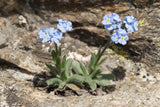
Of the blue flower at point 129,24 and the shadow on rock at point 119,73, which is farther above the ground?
the blue flower at point 129,24

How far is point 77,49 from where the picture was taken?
17.3 feet

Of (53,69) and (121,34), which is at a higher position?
(121,34)

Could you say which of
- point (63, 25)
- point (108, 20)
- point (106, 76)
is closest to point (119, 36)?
point (108, 20)

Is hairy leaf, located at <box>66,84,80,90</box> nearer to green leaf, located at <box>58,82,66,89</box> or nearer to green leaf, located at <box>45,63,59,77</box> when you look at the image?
green leaf, located at <box>58,82,66,89</box>

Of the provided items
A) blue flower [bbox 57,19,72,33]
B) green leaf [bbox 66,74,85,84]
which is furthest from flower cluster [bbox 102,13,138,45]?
green leaf [bbox 66,74,85,84]

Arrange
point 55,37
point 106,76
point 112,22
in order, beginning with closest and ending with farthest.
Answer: point 55,37 → point 112,22 → point 106,76

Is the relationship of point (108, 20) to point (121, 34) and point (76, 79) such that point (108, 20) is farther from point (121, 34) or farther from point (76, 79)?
point (76, 79)

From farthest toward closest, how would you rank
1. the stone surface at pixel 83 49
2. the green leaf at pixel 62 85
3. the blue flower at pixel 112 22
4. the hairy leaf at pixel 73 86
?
the hairy leaf at pixel 73 86 → the green leaf at pixel 62 85 → the stone surface at pixel 83 49 → the blue flower at pixel 112 22

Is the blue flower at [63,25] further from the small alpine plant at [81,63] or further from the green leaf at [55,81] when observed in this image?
the green leaf at [55,81]

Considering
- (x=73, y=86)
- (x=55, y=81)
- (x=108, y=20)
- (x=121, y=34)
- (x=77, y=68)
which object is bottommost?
(x=73, y=86)

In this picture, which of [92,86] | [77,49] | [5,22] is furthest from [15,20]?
[92,86]

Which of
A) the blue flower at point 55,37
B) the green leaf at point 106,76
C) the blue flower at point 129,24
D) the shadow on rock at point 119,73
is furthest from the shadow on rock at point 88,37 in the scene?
the blue flower at point 55,37

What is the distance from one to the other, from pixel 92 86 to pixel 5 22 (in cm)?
298

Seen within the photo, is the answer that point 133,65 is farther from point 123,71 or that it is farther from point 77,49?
point 77,49
